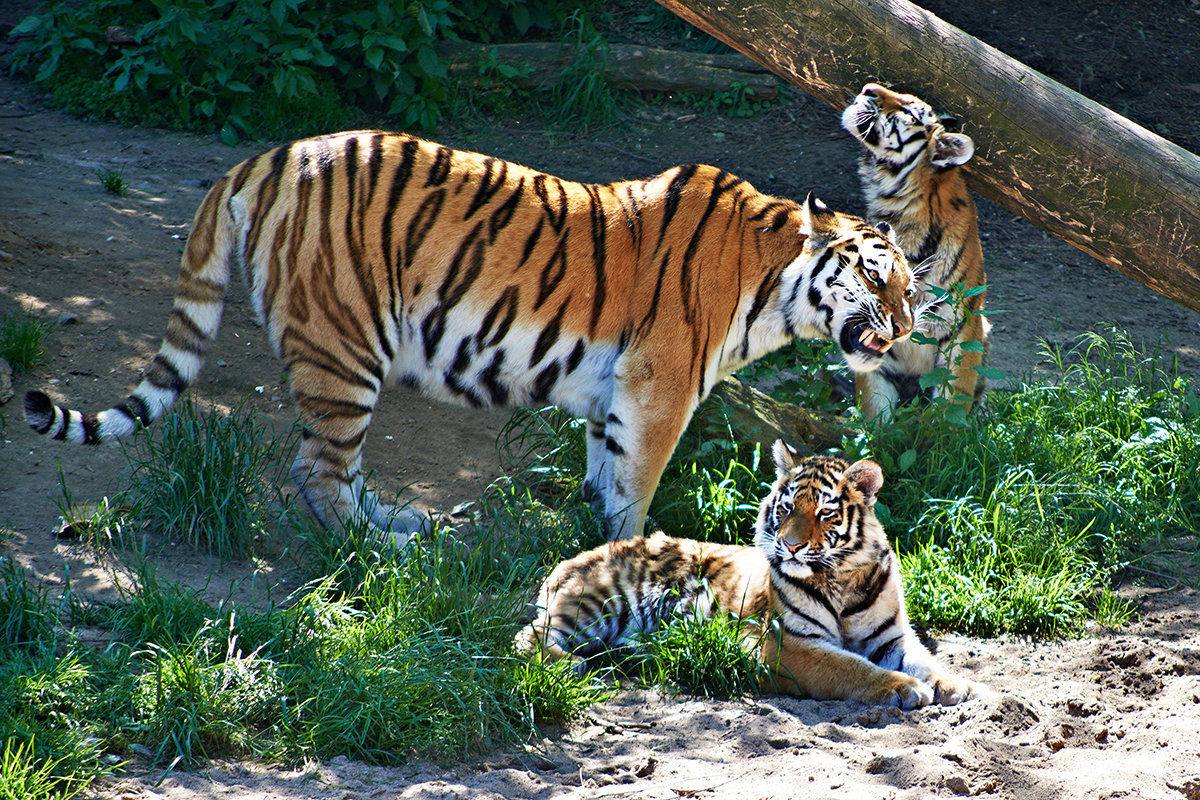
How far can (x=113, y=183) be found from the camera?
657cm

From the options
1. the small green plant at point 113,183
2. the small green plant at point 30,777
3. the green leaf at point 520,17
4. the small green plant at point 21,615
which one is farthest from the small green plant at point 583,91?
the small green plant at point 30,777

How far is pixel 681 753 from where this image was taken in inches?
122

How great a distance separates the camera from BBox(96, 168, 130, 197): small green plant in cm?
657

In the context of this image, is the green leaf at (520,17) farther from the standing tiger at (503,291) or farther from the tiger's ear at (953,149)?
the tiger's ear at (953,149)

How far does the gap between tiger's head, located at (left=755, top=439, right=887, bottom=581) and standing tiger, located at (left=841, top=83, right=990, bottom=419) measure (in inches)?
46.7

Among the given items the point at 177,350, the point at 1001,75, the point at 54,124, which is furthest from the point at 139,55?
the point at 1001,75

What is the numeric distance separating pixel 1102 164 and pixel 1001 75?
56 centimetres

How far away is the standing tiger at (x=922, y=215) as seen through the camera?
15.2 feet

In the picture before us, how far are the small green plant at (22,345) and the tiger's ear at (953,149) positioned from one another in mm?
4038

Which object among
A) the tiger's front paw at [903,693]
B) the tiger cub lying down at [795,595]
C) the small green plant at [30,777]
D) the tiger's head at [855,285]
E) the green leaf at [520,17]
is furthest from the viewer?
the green leaf at [520,17]

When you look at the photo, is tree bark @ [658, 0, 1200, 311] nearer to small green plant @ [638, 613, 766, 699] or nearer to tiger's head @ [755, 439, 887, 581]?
tiger's head @ [755, 439, 887, 581]

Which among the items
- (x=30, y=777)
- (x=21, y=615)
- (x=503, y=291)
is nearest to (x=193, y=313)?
(x=503, y=291)

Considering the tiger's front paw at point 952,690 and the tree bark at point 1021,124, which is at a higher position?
the tree bark at point 1021,124

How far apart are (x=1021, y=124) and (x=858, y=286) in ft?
3.52
